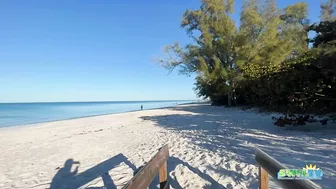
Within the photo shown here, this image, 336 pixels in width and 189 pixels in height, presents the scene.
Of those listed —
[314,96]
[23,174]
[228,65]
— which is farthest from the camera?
[228,65]

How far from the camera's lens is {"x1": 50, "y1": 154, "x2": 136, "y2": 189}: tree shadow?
4359 mm

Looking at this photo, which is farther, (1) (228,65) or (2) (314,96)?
(1) (228,65)

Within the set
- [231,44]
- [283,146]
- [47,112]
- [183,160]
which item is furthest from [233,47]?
[47,112]

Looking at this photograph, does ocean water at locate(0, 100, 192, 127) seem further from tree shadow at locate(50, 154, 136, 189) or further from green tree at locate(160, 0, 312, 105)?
tree shadow at locate(50, 154, 136, 189)

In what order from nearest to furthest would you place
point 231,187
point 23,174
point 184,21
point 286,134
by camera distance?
point 231,187, point 23,174, point 286,134, point 184,21

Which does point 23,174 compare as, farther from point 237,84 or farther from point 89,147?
point 237,84

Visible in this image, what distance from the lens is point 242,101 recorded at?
23375 millimetres

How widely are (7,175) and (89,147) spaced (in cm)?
259

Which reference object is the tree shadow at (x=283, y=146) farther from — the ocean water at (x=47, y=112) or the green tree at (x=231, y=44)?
the ocean water at (x=47, y=112)

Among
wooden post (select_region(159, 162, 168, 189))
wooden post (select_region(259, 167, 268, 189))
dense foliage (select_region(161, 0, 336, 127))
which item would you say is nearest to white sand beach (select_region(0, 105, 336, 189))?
wooden post (select_region(159, 162, 168, 189))

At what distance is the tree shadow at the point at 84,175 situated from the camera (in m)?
4.36

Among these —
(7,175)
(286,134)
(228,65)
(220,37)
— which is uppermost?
(220,37)

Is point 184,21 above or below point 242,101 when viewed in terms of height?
above

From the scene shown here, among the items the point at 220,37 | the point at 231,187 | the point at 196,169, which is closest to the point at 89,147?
the point at 196,169
